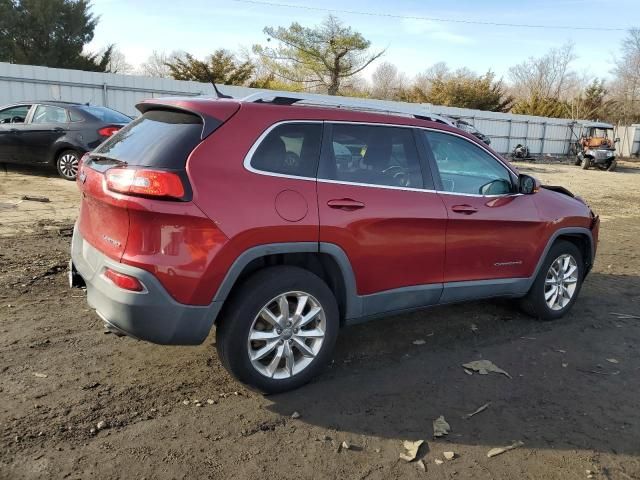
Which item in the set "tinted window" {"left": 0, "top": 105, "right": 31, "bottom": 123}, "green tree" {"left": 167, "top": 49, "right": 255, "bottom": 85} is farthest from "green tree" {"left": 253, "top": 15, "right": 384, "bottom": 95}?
"tinted window" {"left": 0, "top": 105, "right": 31, "bottom": 123}

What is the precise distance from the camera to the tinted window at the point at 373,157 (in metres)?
3.57

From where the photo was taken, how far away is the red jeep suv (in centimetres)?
299

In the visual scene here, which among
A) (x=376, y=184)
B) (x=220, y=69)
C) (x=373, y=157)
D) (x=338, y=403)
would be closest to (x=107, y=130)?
(x=373, y=157)

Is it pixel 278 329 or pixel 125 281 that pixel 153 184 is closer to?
pixel 125 281

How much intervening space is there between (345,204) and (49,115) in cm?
932

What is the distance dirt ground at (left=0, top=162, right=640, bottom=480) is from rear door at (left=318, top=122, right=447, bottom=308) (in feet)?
2.24

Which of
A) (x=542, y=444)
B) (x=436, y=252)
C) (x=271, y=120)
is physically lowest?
(x=542, y=444)

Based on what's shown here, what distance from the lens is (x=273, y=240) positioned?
10.5ft

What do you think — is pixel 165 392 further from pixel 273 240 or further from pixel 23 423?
pixel 273 240

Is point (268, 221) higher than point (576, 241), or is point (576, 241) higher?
point (268, 221)

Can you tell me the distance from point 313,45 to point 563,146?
59.8 feet

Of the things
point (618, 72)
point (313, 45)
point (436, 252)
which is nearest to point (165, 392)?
point (436, 252)

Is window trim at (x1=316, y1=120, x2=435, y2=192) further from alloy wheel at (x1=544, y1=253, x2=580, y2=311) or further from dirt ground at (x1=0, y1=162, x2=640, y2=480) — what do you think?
alloy wheel at (x1=544, y1=253, x2=580, y2=311)

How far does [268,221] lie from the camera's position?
10.4 ft
